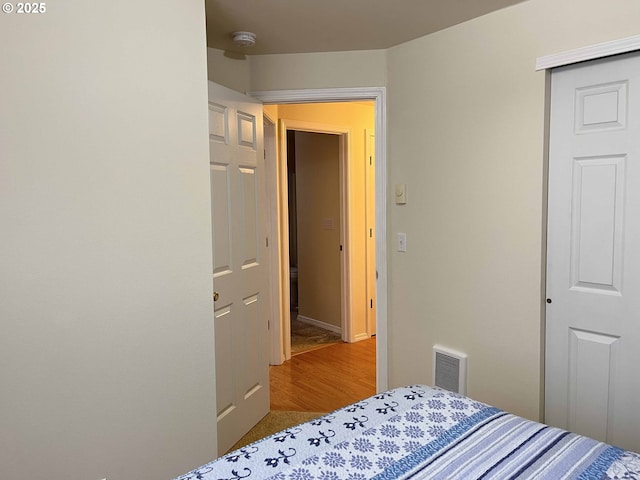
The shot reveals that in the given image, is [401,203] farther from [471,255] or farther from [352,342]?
[352,342]

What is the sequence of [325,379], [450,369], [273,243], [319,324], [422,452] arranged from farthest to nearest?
[319,324], [273,243], [325,379], [450,369], [422,452]

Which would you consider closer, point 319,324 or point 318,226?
point 318,226

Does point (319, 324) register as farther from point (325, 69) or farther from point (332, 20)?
point (332, 20)

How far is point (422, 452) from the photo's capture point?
53.1 inches

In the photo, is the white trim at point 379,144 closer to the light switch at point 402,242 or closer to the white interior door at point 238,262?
the light switch at point 402,242

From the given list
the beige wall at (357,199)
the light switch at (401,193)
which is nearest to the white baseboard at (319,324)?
the beige wall at (357,199)

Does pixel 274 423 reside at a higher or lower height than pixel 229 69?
lower

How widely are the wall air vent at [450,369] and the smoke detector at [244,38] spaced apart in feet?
6.58

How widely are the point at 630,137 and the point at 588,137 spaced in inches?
6.6

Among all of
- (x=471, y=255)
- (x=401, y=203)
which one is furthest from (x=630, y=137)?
(x=401, y=203)

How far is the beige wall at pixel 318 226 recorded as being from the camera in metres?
4.95

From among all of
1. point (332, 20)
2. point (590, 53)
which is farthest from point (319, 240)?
point (590, 53)

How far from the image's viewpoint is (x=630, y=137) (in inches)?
80.8

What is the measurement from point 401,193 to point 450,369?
1058 millimetres
